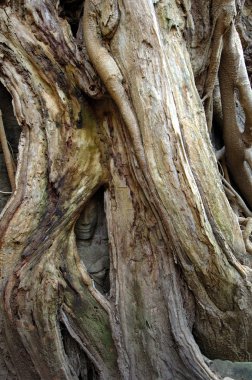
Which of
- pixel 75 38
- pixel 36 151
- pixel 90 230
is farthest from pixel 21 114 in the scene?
pixel 90 230

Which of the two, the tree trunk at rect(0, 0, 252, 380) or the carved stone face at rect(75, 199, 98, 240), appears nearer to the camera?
the tree trunk at rect(0, 0, 252, 380)

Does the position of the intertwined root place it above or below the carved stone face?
above

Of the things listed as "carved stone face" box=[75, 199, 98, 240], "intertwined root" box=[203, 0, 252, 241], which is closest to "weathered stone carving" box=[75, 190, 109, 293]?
"carved stone face" box=[75, 199, 98, 240]

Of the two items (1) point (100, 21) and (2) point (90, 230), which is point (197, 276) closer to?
(2) point (90, 230)

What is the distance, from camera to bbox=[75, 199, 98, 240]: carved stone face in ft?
6.02

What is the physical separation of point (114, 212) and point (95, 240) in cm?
19

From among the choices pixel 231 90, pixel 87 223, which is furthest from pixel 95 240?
pixel 231 90

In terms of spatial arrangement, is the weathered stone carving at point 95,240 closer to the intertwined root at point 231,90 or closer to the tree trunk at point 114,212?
the tree trunk at point 114,212

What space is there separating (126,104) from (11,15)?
0.78 m

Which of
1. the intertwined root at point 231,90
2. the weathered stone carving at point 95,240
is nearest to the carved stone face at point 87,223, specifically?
the weathered stone carving at point 95,240

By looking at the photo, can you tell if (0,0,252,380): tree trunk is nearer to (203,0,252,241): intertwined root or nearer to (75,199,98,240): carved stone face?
(75,199,98,240): carved stone face

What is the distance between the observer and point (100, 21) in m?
1.78

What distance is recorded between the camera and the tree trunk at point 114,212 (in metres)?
1.56

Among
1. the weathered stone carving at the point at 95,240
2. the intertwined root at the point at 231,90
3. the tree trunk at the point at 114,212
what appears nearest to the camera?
the tree trunk at the point at 114,212
